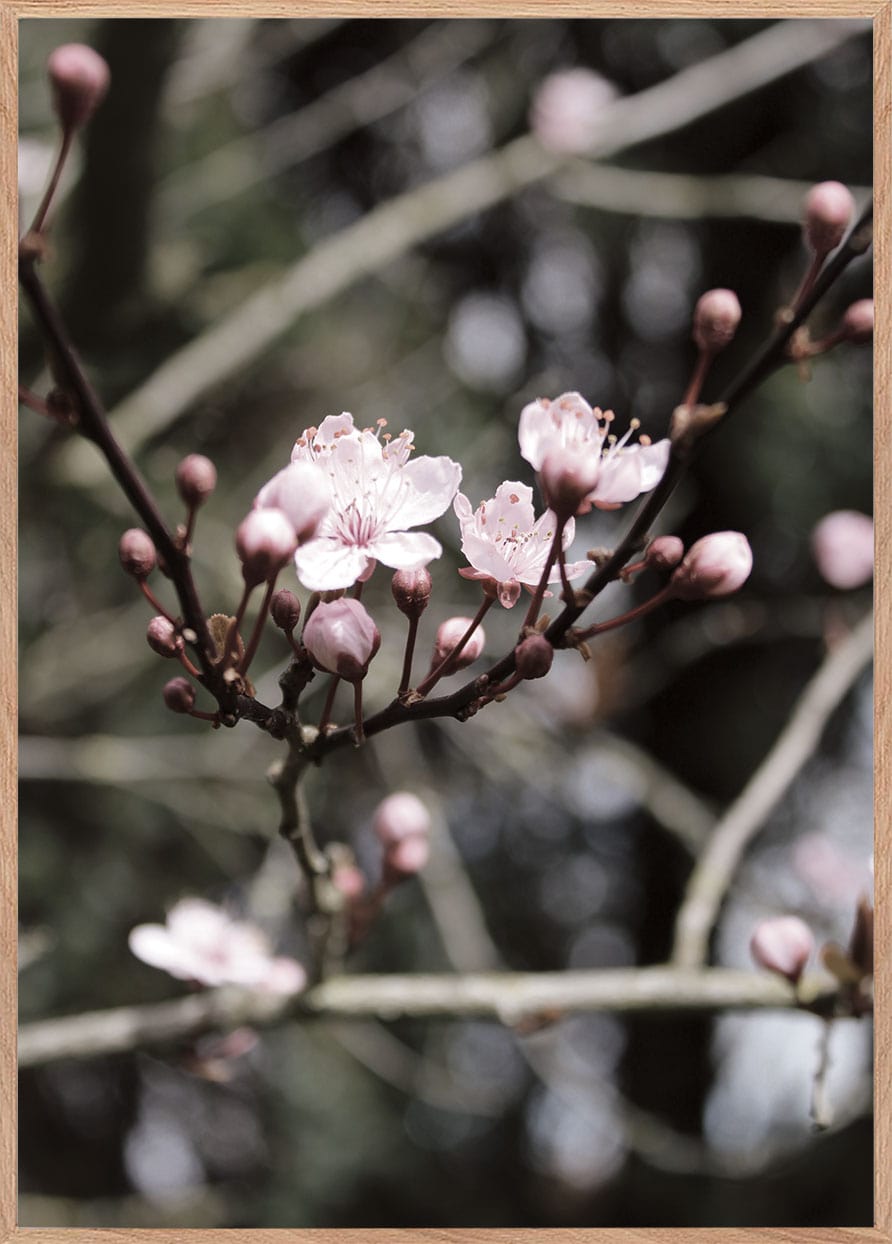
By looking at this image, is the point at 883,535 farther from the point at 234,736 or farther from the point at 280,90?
the point at 280,90

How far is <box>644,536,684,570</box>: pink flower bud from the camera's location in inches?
15.1

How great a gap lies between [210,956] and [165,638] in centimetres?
42

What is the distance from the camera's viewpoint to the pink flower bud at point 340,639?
378mm

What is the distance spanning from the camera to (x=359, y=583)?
1.39ft

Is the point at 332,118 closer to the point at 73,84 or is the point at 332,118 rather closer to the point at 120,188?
the point at 120,188

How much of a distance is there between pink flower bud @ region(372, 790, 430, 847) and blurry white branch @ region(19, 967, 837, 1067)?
0.11m

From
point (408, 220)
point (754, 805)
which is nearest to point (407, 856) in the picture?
point (754, 805)

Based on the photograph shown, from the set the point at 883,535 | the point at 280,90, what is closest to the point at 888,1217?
the point at 883,535

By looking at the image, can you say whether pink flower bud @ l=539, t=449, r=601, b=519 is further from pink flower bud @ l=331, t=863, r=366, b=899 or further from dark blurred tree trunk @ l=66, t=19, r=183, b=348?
dark blurred tree trunk @ l=66, t=19, r=183, b=348

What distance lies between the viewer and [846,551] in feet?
3.39

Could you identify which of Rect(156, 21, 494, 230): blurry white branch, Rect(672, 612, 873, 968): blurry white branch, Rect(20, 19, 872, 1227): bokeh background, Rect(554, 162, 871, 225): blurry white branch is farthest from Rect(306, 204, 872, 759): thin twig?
Rect(156, 21, 494, 230): blurry white branch

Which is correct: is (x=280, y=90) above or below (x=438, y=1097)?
above

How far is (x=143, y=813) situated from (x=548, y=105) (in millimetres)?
1146

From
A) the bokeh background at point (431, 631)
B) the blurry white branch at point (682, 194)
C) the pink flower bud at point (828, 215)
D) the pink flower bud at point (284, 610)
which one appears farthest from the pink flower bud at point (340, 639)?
the blurry white branch at point (682, 194)
